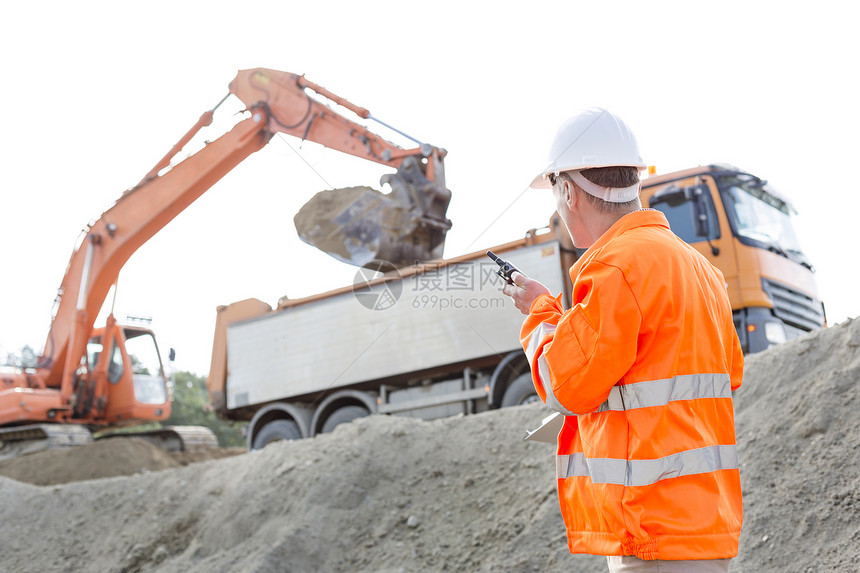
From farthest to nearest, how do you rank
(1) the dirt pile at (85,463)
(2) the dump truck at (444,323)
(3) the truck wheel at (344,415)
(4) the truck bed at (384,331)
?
(1) the dirt pile at (85,463), (3) the truck wheel at (344,415), (4) the truck bed at (384,331), (2) the dump truck at (444,323)

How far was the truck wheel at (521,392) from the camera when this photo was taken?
9.32 metres

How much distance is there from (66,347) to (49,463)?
209 cm

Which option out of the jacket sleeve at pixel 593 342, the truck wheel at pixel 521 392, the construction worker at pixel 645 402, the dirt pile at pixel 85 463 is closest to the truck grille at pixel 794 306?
the truck wheel at pixel 521 392

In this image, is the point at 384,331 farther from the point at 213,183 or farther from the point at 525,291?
the point at 525,291

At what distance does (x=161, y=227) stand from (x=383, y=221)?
15.4 ft

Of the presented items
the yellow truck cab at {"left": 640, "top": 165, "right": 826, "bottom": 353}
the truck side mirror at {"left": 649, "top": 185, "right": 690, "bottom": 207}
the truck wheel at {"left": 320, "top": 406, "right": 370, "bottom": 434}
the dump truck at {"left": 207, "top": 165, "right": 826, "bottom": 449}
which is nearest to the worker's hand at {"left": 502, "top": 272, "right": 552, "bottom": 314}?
the dump truck at {"left": 207, "top": 165, "right": 826, "bottom": 449}

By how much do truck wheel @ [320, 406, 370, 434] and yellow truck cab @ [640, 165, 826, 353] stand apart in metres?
4.95

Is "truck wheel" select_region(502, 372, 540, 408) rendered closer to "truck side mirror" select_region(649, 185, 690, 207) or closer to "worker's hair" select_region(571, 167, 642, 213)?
"truck side mirror" select_region(649, 185, 690, 207)

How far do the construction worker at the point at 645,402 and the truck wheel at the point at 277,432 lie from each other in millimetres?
9972

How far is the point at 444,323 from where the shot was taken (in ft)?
33.0

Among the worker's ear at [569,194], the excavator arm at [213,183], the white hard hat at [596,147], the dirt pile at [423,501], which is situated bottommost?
the dirt pile at [423,501]

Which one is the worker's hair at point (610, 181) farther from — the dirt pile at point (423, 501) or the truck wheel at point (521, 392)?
the truck wheel at point (521, 392)

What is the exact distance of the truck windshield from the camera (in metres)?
8.77

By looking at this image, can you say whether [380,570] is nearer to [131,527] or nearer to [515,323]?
[131,527]
